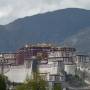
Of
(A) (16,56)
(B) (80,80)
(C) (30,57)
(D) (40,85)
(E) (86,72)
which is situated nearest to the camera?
(D) (40,85)

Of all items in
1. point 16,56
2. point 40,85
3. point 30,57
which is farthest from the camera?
point 16,56

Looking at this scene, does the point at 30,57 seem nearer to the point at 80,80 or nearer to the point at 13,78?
the point at 13,78

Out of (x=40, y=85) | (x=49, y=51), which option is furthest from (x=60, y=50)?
(x=40, y=85)

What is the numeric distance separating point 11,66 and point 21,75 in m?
7.62

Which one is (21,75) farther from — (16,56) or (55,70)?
(16,56)

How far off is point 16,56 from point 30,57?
14429 mm

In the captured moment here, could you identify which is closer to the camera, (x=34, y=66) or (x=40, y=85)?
(x=40, y=85)

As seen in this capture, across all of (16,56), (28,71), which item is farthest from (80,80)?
(16,56)

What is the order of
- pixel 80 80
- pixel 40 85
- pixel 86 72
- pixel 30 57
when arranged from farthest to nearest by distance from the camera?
pixel 30 57, pixel 86 72, pixel 80 80, pixel 40 85

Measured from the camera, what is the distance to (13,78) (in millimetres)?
117125

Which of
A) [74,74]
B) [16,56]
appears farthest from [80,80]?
[16,56]

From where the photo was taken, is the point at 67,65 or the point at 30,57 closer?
the point at 67,65

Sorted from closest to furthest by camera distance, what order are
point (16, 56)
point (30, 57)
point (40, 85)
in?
1. point (40, 85)
2. point (30, 57)
3. point (16, 56)

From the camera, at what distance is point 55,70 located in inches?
4333
